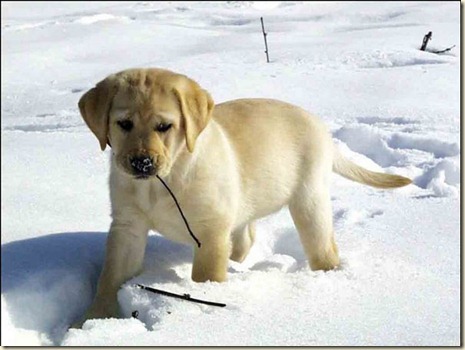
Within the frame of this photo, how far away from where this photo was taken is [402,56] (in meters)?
7.20

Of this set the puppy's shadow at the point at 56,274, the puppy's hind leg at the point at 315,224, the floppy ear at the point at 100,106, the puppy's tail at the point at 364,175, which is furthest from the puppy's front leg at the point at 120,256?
the puppy's tail at the point at 364,175

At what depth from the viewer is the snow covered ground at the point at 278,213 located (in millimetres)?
2623

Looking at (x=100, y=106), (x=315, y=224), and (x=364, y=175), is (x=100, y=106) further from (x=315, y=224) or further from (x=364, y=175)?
(x=364, y=175)

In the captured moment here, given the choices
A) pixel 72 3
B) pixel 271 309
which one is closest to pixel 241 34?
pixel 72 3

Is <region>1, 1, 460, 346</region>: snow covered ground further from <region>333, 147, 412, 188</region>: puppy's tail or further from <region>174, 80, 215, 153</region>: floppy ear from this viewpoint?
<region>174, 80, 215, 153</region>: floppy ear

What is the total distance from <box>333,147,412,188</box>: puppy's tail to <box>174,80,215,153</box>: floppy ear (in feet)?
3.44

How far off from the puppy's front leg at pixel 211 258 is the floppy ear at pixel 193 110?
0.38 meters

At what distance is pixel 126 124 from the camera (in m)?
2.76

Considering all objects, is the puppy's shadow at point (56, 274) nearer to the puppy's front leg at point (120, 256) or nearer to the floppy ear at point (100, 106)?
the puppy's front leg at point (120, 256)

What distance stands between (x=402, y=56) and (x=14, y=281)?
5179mm

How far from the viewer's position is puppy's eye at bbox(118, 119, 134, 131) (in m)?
2.75

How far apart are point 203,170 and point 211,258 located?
0.35 meters

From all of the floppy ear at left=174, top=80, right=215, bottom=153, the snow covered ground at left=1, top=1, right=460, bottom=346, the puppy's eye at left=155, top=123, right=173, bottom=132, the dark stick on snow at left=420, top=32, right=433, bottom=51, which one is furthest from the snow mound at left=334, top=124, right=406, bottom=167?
the dark stick on snow at left=420, top=32, right=433, bottom=51

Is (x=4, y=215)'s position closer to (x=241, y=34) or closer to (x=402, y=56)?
(x=402, y=56)
